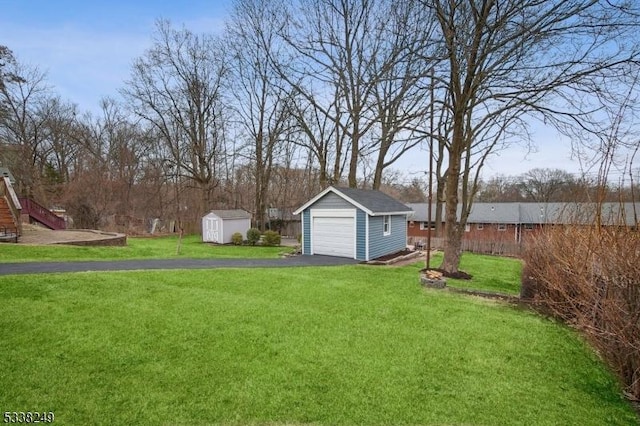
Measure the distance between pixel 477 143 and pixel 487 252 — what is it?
11.0 meters

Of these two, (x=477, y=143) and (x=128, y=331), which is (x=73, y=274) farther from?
(x=477, y=143)

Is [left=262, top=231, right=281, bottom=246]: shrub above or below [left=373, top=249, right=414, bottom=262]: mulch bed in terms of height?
above

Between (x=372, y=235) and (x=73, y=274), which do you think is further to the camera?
(x=372, y=235)

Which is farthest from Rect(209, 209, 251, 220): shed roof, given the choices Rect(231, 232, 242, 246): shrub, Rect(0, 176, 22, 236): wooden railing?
Rect(0, 176, 22, 236): wooden railing

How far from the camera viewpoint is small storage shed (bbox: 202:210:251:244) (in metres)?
21.7

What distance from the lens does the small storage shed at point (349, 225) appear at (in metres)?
13.8

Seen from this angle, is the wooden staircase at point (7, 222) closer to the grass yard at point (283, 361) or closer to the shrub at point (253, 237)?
the grass yard at point (283, 361)

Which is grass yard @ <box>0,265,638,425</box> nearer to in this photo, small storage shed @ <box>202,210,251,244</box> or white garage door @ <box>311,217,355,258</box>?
white garage door @ <box>311,217,355,258</box>

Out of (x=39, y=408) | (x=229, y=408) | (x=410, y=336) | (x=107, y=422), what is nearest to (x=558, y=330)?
(x=410, y=336)

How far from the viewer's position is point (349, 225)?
14.2 meters

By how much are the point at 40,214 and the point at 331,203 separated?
55.4 feet

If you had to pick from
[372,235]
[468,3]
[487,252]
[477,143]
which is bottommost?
[487,252]

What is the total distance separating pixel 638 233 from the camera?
3879 millimetres

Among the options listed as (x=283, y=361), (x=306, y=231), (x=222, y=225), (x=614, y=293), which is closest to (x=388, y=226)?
(x=306, y=231)
